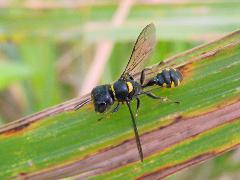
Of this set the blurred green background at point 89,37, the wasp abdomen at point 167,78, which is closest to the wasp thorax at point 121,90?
the wasp abdomen at point 167,78

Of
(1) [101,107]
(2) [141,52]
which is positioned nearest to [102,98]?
(1) [101,107]

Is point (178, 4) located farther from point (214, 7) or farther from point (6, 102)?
point (6, 102)

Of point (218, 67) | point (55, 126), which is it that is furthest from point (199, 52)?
point (55, 126)

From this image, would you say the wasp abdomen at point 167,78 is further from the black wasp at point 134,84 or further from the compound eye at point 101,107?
the compound eye at point 101,107

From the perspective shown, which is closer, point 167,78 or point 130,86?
point 167,78

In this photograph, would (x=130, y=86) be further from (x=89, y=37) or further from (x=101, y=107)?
(x=89, y=37)

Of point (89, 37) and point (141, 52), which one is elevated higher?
point (89, 37)
